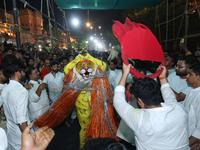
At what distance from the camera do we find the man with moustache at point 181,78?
2.55 m

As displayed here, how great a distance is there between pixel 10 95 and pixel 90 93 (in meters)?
1.41

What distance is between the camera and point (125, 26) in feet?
5.48

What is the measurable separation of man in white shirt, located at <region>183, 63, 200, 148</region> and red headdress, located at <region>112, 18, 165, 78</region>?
0.88 metres

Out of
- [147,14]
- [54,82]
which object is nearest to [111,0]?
[54,82]

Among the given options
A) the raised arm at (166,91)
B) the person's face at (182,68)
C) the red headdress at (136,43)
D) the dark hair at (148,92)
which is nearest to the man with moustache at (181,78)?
the person's face at (182,68)

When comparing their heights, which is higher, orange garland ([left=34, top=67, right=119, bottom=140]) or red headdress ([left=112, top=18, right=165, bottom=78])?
red headdress ([left=112, top=18, right=165, bottom=78])

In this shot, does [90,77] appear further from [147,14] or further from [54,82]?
[147,14]

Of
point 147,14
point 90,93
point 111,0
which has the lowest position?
point 90,93

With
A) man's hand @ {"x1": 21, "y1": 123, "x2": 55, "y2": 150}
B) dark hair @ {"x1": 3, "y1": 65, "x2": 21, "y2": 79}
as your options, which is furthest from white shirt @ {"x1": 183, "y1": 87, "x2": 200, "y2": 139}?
dark hair @ {"x1": 3, "y1": 65, "x2": 21, "y2": 79}

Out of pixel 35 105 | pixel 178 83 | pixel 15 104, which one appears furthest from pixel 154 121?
pixel 35 105

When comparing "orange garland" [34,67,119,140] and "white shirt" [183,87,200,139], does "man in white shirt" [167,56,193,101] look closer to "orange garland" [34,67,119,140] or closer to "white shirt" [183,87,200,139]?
"white shirt" [183,87,200,139]

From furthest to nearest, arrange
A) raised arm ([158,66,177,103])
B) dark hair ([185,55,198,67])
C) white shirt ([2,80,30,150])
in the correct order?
dark hair ([185,55,198,67]), white shirt ([2,80,30,150]), raised arm ([158,66,177,103])

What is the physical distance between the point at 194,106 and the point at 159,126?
97cm

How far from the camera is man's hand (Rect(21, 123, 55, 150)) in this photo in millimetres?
1098
